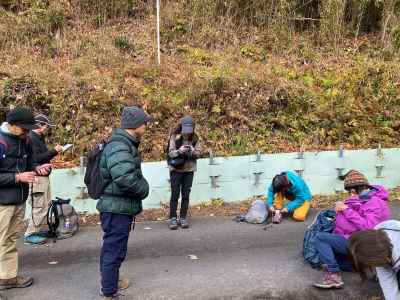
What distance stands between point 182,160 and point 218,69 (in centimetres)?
486

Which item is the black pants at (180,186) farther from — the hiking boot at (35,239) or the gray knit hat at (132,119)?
the gray knit hat at (132,119)

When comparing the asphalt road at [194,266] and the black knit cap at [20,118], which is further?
the asphalt road at [194,266]

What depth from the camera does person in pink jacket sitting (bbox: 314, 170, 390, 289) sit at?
15.7 ft

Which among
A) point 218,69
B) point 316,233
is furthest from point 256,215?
point 218,69

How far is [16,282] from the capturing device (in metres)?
4.77

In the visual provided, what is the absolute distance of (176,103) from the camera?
980 cm

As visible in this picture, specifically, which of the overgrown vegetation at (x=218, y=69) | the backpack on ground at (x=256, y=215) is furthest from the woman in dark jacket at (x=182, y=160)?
the overgrown vegetation at (x=218, y=69)

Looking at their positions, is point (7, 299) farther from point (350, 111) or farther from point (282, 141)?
point (350, 111)

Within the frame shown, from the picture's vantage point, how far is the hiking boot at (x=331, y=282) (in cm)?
463

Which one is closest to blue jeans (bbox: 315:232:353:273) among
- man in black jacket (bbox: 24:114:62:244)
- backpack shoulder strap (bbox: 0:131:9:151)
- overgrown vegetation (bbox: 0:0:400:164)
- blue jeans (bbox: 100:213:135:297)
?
blue jeans (bbox: 100:213:135:297)

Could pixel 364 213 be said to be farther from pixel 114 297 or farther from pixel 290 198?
pixel 114 297

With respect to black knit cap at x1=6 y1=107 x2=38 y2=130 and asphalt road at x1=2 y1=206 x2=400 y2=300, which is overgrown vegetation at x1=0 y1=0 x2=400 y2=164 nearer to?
asphalt road at x1=2 y1=206 x2=400 y2=300

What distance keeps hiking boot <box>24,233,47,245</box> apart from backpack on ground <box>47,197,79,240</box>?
0.47 feet

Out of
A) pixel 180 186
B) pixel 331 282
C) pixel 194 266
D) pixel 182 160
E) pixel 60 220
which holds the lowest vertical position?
pixel 194 266
